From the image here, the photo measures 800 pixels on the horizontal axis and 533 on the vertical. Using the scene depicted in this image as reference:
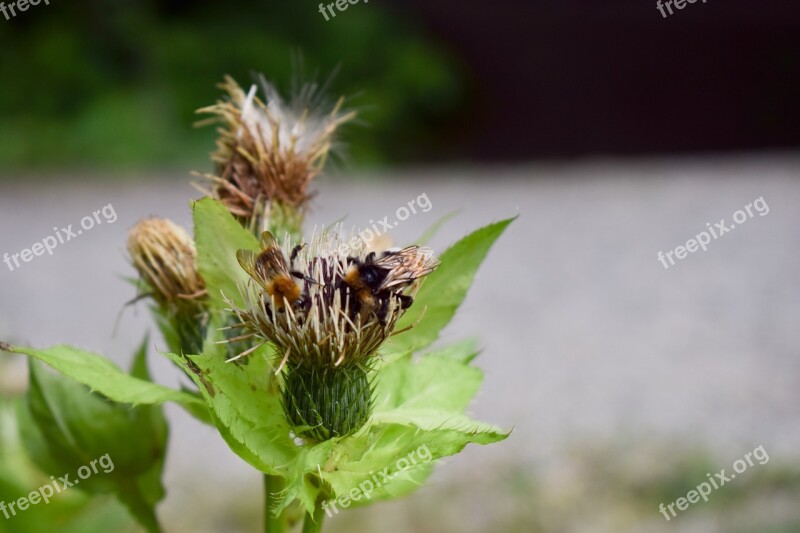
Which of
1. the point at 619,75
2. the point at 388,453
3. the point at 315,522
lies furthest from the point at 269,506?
the point at 619,75

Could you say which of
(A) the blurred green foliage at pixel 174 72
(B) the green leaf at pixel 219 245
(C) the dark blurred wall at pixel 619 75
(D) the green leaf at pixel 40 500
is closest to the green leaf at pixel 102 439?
(D) the green leaf at pixel 40 500

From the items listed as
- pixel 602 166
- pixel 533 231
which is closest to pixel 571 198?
pixel 533 231

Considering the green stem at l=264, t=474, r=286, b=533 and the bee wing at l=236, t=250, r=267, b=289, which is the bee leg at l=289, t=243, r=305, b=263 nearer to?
the bee wing at l=236, t=250, r=267, b=289

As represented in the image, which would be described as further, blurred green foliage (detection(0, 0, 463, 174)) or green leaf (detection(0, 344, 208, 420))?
blurred green foliage (detection(0, 0, 463, 174))

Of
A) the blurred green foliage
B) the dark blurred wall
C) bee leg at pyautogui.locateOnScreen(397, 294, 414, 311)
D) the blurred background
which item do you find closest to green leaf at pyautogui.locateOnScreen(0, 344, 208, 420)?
bee leg at pyautogui.locateOnScreen(397, 294, 414, 311)

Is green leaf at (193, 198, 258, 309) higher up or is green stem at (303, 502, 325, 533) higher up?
green leaf at (193, 198, 258, 309)

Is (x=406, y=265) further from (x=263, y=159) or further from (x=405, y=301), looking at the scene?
(x=263, y=159)

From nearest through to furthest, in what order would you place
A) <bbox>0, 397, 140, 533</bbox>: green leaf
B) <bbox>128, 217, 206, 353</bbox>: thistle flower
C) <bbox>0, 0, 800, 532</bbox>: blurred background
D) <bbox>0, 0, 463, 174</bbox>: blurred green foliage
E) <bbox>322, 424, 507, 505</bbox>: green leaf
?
<bbox>322, 424, 507, 505</bbox>: green leaf → <bbox>128, 217, 206, 353</bbox>: thistle flower → <bbox>0, 397, 140, 533</bbox>: green leaf → <bbox>0, 0, 800, 532</bbox>: blurred background → <bbox>0, 0, 463, 174</bbox>: blurred green foliage

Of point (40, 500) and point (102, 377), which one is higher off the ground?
point (102, 377)
